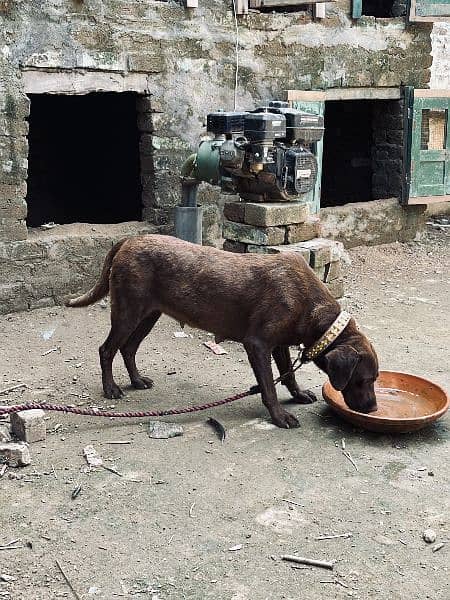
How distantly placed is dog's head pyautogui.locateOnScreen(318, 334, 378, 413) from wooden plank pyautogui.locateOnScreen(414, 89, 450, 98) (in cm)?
592

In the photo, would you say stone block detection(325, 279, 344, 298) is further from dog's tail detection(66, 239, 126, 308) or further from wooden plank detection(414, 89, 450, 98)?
wooden plank detection(414, 89, 450, 98)

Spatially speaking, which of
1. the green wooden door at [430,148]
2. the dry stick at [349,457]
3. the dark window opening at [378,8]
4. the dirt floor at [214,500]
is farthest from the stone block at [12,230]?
the dark window opening at [378,8]

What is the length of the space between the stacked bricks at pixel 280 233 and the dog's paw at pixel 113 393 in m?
1.85

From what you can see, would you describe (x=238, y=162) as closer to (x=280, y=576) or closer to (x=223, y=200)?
(x=223, y=200)

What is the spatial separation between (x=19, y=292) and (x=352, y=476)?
4.05 metres

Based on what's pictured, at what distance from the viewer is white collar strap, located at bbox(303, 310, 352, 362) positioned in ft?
15.1

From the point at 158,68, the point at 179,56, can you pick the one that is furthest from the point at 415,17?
the point at 158,68

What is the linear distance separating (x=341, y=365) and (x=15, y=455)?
6.21 feet

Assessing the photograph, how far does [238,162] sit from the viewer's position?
20.3 ft

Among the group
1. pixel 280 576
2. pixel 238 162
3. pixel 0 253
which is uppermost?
pixel 238 162

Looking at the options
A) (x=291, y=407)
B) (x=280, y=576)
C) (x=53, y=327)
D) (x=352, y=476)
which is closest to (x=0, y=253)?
(x=53, y=327)

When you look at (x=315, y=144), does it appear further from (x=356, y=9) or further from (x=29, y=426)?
(x=29, y=426)

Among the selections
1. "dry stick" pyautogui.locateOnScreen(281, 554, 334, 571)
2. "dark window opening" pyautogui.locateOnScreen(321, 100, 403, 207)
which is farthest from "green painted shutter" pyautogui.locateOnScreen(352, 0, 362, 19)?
"dry stick" pyautogui.locateOnScreen(281, 554, 334, 571)

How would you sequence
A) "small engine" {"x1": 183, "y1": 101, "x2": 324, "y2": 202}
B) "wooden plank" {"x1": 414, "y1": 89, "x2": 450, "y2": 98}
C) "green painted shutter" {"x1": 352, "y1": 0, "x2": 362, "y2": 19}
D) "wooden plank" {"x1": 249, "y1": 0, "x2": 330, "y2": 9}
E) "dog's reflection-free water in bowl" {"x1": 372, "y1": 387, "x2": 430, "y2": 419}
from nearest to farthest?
"dog's reflection-free water in bowl" {"x1": 372, "y1": 387, "x2": 430, "y2": 419} → "small engine" {"x1": 183, "y1": 101, "x2": 324, "y2": 202} → "wooden plank" {"x1": 249, "y1": 0, "x2": 330, "y2": 9} → "green painted shutter" {"x1": 352, "y1": 0, "x2": 362, "y2": 19} → "wooden plank" {"x1": 414, "y1": 89, "x2": 450, "y2": 98}
